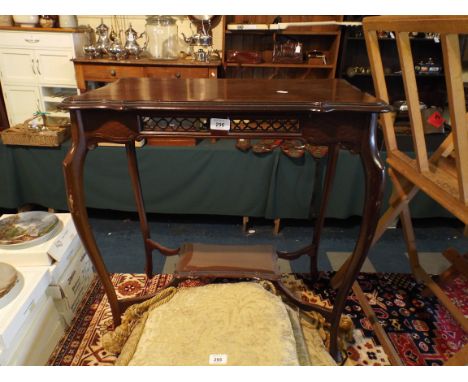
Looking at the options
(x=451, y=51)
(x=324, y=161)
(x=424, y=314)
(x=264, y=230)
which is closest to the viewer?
(x=451, y=51)

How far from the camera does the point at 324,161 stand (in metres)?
2.01

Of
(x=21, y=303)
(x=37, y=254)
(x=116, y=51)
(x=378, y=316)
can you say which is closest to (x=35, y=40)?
(x=116, y=51)

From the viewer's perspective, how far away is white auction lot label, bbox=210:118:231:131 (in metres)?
0.96

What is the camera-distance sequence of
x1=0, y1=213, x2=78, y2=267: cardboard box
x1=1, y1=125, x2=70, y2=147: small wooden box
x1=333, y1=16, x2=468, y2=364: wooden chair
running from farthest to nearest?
1. x1=1, y1=125, x2=70, y2=147: small wooden box
2. x1=0, y1=213, x2=78, y2=267: cardboard box
3. x1=333, y1=16, x2=468, y2=364: wooden chair

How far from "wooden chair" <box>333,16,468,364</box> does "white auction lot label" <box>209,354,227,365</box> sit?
65 centimetres

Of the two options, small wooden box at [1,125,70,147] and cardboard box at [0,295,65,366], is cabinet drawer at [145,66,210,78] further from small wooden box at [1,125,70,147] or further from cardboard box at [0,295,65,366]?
cardboard box at [0,295,65,366]

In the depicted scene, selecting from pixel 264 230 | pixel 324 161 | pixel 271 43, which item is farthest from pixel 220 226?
pixel 271 43

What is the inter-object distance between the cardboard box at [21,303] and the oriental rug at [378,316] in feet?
1.01

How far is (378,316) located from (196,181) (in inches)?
48.3

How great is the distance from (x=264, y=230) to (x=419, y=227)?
107 cm

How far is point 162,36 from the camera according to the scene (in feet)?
8.11

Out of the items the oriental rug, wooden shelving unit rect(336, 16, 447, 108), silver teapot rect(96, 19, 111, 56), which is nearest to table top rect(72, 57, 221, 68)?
silver teapot rect(96, 19, 111, 56)

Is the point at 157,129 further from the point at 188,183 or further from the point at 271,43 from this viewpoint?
the point at 271,43

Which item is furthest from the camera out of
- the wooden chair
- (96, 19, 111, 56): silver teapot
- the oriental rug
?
(96, 19, 111, 56): silver teapot
